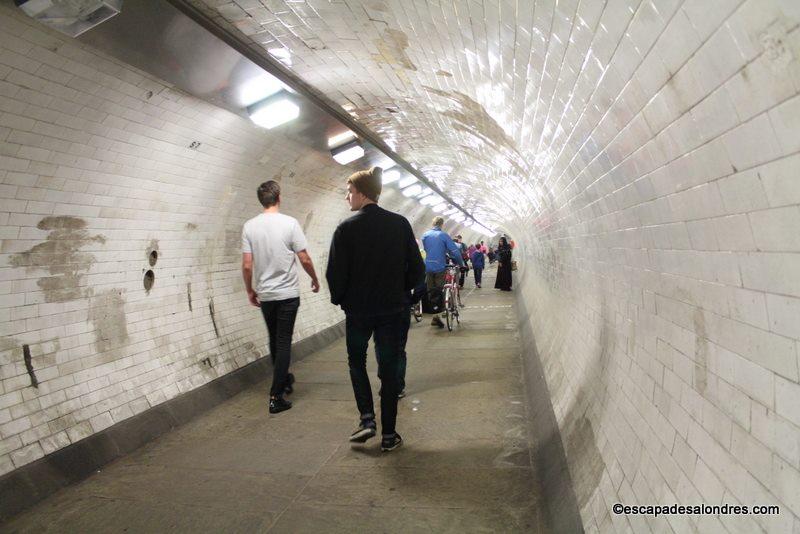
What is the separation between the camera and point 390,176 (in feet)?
34.4

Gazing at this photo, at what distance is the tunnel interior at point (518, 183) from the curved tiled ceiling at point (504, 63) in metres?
0.02

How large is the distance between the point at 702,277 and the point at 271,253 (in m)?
4.09

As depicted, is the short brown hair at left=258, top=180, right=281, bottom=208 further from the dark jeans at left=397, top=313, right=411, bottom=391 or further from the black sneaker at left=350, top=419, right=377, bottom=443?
the black sneaker at left=350, top=419, right=377, bottom=443

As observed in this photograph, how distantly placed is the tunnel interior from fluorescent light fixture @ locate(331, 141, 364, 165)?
16 centimetres

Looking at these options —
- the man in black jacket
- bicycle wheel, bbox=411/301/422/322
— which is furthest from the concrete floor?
bicycle wheel, bbox=411/301/422/322

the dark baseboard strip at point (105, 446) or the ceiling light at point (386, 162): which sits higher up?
the ceiling light at point (386, 162)

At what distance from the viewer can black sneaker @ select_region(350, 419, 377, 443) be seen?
4363 mm

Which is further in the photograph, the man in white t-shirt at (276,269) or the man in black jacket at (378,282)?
the man in white t-shirt at (276,269)

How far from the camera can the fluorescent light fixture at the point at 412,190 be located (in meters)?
12.7

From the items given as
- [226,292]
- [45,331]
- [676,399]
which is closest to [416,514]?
[676,399]

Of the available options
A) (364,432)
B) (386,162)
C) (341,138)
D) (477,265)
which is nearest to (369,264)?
(364,432)

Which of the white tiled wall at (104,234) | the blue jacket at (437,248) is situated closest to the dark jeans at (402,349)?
the white tiled wall at (104,234)

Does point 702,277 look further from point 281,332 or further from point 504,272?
point 504,272

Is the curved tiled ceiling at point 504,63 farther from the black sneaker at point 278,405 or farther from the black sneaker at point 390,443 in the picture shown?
the black sneaker at point 278,405
